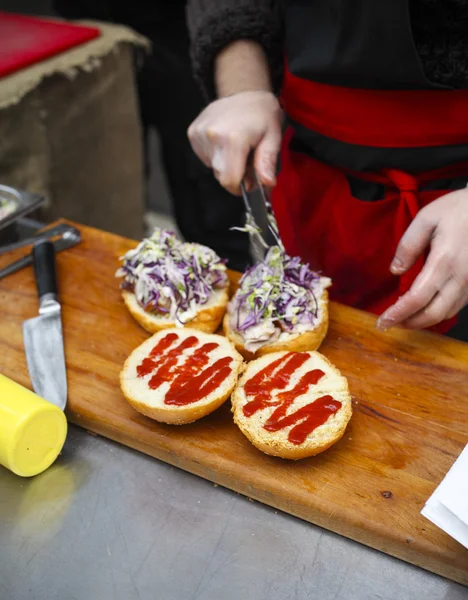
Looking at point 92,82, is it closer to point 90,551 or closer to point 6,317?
point 6,317

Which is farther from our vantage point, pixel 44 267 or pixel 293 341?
pixel 44 267

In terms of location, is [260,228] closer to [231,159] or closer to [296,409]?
[231,159]

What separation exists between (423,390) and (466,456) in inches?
20.7

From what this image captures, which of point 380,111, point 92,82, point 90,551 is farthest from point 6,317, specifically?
point 92,82

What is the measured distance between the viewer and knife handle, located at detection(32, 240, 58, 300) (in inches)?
98.1

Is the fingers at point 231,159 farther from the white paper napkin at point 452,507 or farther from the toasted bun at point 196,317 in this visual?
the white paper napkin at point 452,507

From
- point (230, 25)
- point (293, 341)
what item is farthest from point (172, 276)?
point (230, 25)

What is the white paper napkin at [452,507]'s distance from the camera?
1.52 m

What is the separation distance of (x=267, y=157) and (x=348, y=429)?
41.2 inches

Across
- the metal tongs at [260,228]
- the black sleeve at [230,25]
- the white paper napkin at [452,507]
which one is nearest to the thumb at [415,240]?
the metal tongs at [260,228]

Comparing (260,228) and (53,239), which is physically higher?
(260,228)

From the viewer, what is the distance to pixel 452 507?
5.00 feet

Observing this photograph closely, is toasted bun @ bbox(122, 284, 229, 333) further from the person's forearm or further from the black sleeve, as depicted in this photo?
the black sleeve

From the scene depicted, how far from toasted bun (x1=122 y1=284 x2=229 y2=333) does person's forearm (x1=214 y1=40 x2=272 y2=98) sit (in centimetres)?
90
